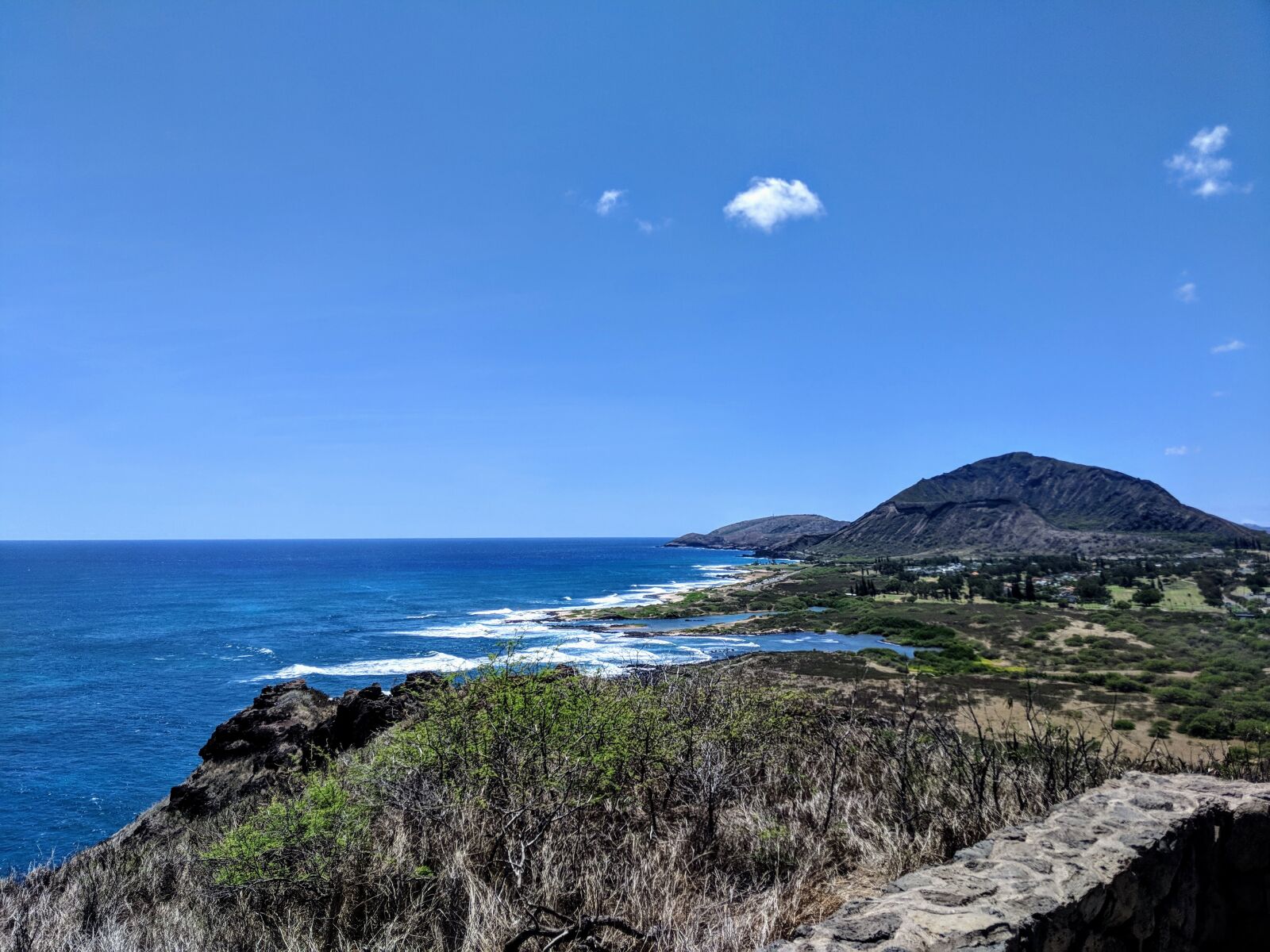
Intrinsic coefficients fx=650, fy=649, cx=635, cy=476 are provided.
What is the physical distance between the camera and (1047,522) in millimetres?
151250

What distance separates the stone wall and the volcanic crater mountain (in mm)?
118482

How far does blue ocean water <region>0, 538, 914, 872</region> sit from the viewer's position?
82.2 feet

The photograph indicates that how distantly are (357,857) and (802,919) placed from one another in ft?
12.9

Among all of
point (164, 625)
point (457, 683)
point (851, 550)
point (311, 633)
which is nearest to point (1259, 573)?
point (457, 683)

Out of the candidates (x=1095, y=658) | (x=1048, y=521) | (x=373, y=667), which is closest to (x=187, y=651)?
(x=373, y=667)

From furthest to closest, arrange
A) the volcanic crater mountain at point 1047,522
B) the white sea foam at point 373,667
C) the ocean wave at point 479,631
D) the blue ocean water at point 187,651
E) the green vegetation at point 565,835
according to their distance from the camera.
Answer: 1. the volcanic crater mountain at point 1047,522
2. the ocean wave at point 479,631
3. the white sea foam at point 373,667
4. the blue ocean water at point 187,651
5. the green vegetation at point 565,835

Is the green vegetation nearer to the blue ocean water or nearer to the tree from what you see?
the blue ocean water

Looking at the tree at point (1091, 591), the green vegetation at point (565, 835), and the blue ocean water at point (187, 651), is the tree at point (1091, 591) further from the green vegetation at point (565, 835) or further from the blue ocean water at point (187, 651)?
the green vegetation at point (565, 835)

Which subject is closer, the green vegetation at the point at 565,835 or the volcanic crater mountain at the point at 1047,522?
the green vegetation at the point at 565,835

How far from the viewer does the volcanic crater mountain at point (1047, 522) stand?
124 metres

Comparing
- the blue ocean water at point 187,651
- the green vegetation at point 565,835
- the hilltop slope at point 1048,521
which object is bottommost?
the blue ocean water at point 187,651

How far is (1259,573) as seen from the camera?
44.1 metres

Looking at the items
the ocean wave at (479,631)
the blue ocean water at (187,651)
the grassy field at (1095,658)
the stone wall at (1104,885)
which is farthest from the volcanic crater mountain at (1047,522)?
the stone wall at (1104,885)

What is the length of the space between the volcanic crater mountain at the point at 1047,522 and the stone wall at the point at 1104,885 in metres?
118
